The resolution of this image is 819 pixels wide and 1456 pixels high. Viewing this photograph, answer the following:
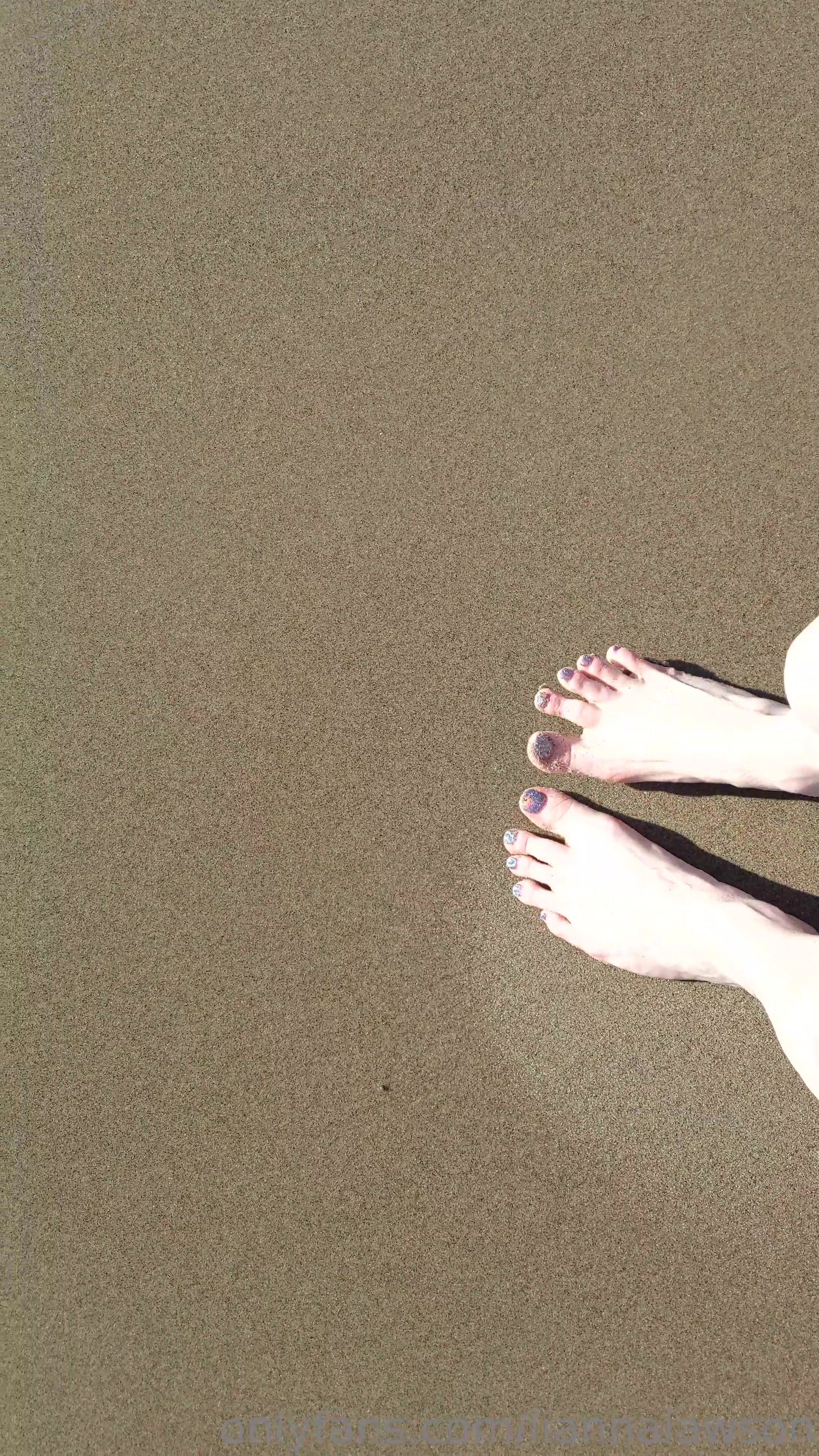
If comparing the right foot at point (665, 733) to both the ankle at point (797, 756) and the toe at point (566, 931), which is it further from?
the toe at point (566, 931)

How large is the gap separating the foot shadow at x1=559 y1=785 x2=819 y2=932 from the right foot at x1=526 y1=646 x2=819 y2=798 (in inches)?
2.4

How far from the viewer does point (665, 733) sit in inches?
53.5

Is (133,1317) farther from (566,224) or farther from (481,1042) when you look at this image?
(566,224)

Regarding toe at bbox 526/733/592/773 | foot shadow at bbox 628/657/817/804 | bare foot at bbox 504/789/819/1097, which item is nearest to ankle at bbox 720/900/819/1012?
bare foot at bbox 504/789/819/1097

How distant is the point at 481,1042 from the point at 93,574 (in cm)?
94

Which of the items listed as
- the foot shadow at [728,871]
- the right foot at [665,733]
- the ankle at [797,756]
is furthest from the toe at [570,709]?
the ankle at [797,756]

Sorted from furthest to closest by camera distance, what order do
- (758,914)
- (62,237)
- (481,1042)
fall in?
(62,237)
(481,1042)
(758,914)

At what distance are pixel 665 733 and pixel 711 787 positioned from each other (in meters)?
0.12

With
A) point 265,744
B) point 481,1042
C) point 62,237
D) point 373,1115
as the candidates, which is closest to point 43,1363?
point 373,1115

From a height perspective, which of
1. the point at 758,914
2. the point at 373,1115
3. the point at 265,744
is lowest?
the point at 373,1115

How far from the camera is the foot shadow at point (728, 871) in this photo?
4.55ft

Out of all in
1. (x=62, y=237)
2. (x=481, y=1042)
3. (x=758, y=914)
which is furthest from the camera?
(x=62, y=237)

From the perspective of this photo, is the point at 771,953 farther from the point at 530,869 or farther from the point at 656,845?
the point at 530,869

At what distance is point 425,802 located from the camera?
4.69 feet
